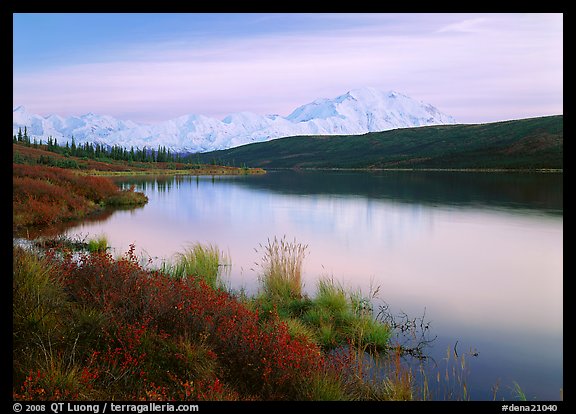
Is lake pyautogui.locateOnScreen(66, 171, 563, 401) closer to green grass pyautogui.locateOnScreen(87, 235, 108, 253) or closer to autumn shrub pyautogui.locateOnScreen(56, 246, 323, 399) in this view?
green grass pyautogui.locateOnScreen(87, 235, 108, 253)

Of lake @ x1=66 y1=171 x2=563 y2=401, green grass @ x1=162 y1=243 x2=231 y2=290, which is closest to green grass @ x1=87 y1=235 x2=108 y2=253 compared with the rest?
lake @ x1=66 y1=171 x2=563 y2=401

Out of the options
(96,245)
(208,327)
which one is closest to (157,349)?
(208,327)

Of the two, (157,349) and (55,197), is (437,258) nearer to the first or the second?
(157,349)

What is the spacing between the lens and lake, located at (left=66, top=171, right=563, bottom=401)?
9.99 metres

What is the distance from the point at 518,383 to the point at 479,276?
895 centimetres

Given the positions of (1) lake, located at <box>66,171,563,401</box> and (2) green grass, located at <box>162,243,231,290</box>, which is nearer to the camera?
(1) lake, located at <box>66,171,563,401</box>

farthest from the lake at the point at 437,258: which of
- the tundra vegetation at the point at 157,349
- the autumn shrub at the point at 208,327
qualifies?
the autumn shrub at the point at 208,327

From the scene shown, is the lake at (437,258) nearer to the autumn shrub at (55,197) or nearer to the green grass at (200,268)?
the green grass at (200,268)

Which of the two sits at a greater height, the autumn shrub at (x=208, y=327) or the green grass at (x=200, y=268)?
the autumn shrub at (x=208, y=327)

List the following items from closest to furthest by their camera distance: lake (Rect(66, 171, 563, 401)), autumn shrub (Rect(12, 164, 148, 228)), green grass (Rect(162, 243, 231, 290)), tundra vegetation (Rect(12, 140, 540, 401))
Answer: tundra vegetation (Rect(12, 140, 540, 401)) < lake (Rect(66, 171, 563, 401)) < green grass (Rect(162, 243, 231, 290)) < autumn shrub (Rect(12, 164, 148, 228))

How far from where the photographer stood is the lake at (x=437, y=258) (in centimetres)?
999
